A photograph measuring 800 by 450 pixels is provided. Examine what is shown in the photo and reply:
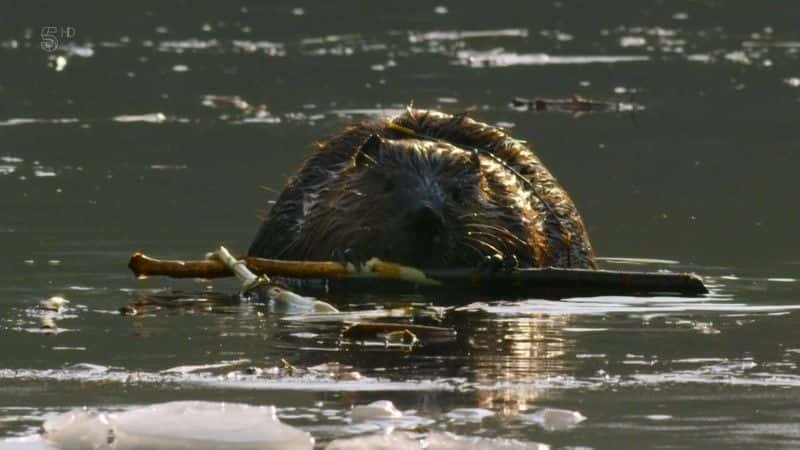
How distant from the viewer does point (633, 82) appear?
19.9 meters

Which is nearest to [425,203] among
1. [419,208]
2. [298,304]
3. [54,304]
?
[419,208]

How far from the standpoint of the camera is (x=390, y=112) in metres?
16.8

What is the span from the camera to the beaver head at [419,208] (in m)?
9.02

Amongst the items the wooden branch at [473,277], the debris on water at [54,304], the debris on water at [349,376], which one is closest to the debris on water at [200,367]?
the debris on water at [349,376]

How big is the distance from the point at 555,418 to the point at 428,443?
23.0 inches

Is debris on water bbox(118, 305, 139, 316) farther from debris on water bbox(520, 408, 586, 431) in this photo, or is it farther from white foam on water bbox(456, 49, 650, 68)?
white foam on water bbox(456, 49, 650, 68)

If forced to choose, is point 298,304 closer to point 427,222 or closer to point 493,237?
point 427,222

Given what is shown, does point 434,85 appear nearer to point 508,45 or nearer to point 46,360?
point 508,45

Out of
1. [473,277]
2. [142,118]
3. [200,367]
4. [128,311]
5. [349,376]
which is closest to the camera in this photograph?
[349,376]

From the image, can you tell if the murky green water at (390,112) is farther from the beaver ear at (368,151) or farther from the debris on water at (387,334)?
the beaver ear at (368,151)

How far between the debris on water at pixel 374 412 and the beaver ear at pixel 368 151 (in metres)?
3.73

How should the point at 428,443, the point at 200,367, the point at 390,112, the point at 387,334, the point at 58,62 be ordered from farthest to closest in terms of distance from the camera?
the point at 58,62 < the point at 390,112 < the point at 387,334 < the point at 200,367 < the point at 428,443

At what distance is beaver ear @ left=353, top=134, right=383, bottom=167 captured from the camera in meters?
9.64

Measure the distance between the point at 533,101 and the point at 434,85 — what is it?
67.1 inches
